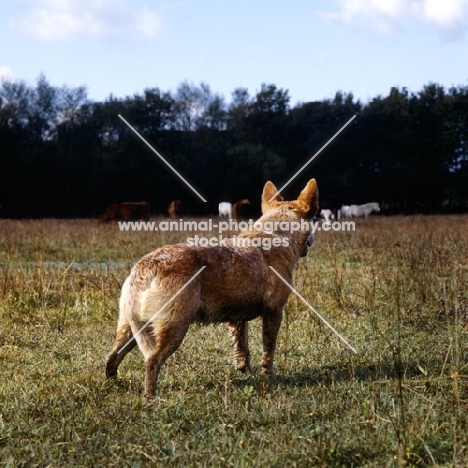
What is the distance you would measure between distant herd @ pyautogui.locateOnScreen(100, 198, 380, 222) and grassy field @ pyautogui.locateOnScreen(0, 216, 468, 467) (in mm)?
17798

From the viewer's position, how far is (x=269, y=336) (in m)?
5.99

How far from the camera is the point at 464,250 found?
11.7m

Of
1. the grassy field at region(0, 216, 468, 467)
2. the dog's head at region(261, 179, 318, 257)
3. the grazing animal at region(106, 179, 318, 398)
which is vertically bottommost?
the grassy field at region(0, 216, 468, 467)

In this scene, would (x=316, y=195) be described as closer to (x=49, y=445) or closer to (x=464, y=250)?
(x=49, y=445)

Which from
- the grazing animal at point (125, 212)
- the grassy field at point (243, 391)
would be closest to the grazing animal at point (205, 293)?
the grassy field at point (243, 391)

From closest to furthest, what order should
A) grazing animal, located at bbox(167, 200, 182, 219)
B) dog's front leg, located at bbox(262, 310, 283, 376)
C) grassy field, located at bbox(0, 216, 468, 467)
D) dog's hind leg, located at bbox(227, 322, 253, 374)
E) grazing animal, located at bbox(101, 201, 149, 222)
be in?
grassy field, located at bbox(0, 216, 468, 467), dog's front leg, located at bbox(262, 310, 283, 376), dog's hind leg, located at bbox(227, 322, 253, 374), grazing animal, located at bbox(101, 201, 149, 222), grazing animal, located at bbox(167, 200, 182, 219)

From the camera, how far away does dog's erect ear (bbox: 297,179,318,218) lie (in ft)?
21.9

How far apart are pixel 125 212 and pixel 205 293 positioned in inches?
1120

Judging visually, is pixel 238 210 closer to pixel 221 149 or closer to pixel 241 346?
pixel 221 149

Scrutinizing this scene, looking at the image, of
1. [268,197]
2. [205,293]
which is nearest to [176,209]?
[268,197]

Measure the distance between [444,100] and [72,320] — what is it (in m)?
48.6

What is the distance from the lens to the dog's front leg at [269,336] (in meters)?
5.95

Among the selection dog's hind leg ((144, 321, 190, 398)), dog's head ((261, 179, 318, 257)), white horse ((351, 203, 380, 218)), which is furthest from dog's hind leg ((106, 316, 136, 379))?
white horse ((351, 203, 380, 218))

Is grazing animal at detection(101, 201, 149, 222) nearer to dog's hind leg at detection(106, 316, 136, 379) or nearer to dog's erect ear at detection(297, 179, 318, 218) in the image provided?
dog's erect ear at detection(297, 179, 318, 218)
